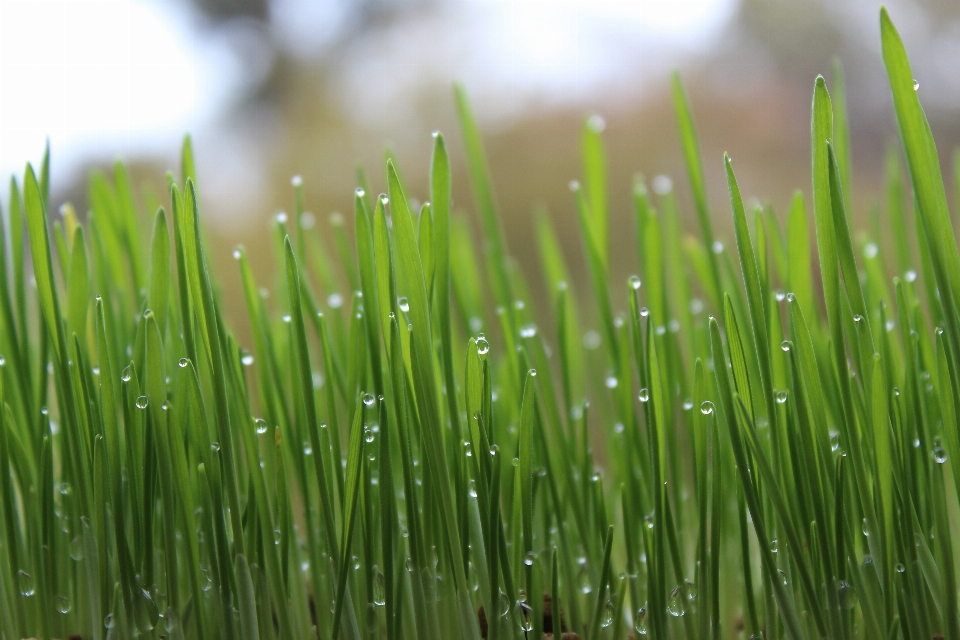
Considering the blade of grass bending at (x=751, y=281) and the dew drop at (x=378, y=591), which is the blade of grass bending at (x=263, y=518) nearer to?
the dew drop at (x=378, y=591)

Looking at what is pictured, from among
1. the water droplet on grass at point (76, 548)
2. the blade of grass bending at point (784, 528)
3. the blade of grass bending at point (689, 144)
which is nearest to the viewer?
the blade of grass bending at point (784, 528)

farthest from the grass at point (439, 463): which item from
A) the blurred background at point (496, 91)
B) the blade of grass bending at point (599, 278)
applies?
the blurred background at point (496, 91)

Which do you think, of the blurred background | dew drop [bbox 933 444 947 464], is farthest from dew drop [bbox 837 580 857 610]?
the blurred background

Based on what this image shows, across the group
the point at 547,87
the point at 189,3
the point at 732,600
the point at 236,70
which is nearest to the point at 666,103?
the point at 547,87

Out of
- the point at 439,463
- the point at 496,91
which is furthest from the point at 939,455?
the point at 496,91

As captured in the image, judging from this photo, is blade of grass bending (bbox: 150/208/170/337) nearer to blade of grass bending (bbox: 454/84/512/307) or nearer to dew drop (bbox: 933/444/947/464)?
blade of grass bending (bbox: 454/84/512/307)

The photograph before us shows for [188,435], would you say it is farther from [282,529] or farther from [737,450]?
[737,450]
